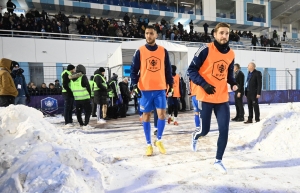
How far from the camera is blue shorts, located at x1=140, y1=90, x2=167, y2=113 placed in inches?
149

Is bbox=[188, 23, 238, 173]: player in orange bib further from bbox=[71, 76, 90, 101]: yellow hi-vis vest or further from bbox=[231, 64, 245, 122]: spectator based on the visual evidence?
bbox=[231, 64, 245, 122]: spectator

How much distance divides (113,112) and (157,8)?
20096 millimetres

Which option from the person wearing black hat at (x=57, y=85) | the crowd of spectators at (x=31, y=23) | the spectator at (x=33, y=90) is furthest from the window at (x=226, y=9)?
the spectator at (x=33, y=90)

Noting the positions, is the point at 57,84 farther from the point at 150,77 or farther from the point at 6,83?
the point at 150,77

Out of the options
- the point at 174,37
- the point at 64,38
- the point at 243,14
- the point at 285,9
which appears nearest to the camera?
the point at 64,38

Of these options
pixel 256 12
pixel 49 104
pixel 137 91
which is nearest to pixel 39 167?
pixel 137 91

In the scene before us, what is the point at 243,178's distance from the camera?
2.61 metres

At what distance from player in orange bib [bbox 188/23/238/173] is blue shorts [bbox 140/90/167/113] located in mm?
943

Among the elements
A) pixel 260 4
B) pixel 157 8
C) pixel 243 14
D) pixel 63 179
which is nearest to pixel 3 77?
pixel 63 179

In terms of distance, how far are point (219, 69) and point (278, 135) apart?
6.33 ft

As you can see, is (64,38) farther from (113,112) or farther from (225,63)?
(225,63)

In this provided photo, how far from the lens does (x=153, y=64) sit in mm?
3814

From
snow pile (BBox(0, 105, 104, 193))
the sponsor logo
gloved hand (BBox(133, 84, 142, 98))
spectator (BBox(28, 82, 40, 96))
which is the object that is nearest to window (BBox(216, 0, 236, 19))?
the sponsor logo

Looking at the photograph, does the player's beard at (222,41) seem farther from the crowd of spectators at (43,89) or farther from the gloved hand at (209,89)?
the crowd of spectators at (43,89)
